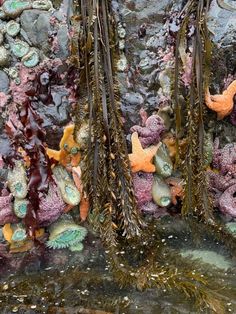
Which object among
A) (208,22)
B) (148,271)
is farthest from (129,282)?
(208,22)

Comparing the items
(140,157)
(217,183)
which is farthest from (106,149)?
(217,183)

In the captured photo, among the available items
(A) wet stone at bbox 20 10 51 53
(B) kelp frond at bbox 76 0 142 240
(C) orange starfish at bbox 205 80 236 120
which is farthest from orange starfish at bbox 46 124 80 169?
(C) orange starfish at bbox 205 80 236 120

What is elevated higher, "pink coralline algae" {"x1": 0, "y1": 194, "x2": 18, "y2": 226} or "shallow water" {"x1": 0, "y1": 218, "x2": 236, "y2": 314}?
"pink coralline algae" {"x1": 0, "y1": 194, "x2": 18, "y2": 226}

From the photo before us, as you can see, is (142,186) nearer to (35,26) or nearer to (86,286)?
(86,286)

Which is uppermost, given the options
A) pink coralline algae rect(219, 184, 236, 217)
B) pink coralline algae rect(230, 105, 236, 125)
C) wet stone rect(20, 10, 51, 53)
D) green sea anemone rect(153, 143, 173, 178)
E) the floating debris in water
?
wet stone rect(20, 10, 51, 53)

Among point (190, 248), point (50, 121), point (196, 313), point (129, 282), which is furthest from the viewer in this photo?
point (50, 121)

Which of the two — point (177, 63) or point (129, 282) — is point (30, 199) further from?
point (177, 63)

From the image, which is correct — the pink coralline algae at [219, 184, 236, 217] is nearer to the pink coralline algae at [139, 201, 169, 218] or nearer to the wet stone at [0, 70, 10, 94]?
the pink coralline algae at [139, 201, 169, 218]
